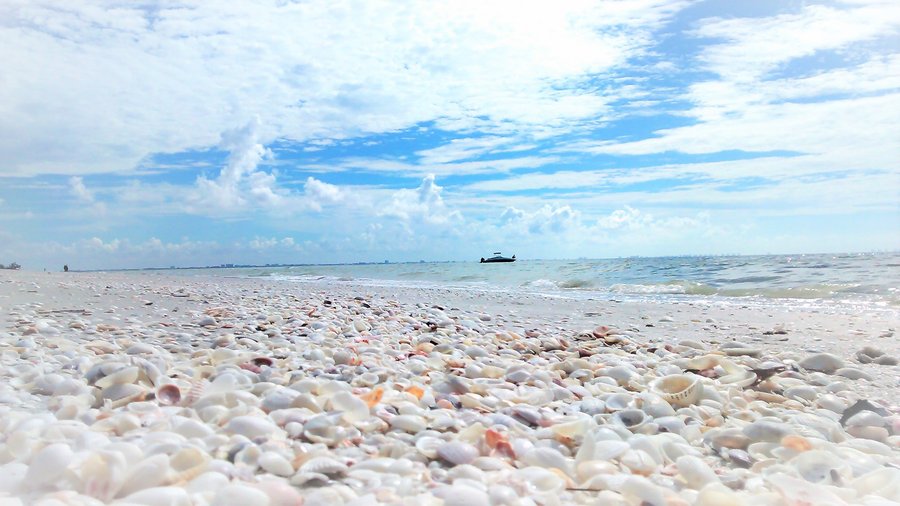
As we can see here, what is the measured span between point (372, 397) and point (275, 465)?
2.50 feet

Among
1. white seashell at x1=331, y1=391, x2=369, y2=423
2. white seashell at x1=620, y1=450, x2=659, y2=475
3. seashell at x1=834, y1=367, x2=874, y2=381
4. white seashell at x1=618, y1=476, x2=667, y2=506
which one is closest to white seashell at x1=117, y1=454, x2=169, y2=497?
white seashell at x1=331, y1=391, x2=369, y2=423

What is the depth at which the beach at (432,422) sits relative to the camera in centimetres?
181

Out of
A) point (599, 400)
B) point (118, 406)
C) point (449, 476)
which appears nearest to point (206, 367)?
point (118, 406)

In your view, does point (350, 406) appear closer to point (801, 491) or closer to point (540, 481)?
point (540, 481)

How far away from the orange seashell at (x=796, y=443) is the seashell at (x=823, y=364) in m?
2.11

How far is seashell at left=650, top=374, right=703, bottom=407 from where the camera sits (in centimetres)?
301

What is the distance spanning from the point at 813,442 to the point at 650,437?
68 centimetres

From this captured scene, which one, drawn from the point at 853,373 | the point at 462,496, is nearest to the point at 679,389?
the point at 853,373

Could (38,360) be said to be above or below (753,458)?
Result: above

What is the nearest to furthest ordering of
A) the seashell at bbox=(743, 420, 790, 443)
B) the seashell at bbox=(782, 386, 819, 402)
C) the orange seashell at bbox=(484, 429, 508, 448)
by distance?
the orange seashell at bbox=(484, 429, 508, 448), the seashell at bbox=(743, 420, 790, 443), the seashell at bbox=(782, 386, 819, 402)

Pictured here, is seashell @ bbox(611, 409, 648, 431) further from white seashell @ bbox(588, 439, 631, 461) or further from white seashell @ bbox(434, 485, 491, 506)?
white seashell @ bbox(434, 485, 491, 506)

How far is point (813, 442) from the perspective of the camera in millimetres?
2396

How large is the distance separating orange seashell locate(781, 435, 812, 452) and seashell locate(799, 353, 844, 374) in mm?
2109

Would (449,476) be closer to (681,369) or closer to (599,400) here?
(599,400)
